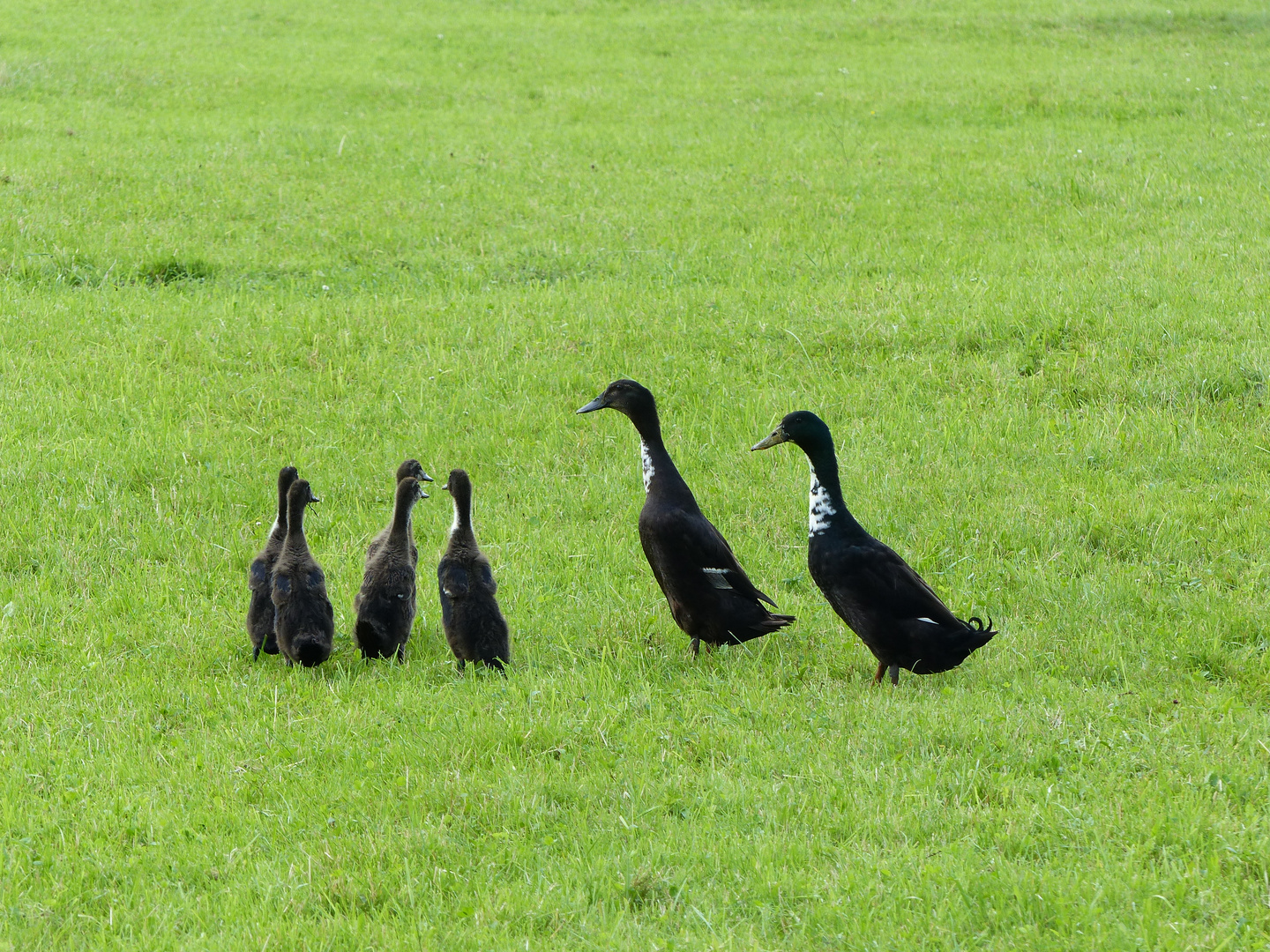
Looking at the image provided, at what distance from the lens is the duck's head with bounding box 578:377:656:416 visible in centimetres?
808

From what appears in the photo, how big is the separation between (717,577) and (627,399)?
143 cm

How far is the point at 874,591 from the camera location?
6965 millimetres

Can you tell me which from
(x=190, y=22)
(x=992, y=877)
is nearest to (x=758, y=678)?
(x=992, y=877)

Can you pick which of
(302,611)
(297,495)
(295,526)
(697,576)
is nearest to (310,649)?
(302,611)

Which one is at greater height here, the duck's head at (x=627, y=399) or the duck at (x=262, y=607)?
the duck's head at (x=627, y=399)

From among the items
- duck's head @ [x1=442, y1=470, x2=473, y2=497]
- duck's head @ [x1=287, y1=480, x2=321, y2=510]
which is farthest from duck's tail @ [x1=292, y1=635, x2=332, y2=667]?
duck's head @ [x1=442, y1=470, x2=473, y2=497]

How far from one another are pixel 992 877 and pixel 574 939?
1656 millimetres

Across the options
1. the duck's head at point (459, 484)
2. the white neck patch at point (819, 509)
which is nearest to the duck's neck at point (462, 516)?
the duck's head at point (459, 484)

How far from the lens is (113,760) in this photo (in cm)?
604

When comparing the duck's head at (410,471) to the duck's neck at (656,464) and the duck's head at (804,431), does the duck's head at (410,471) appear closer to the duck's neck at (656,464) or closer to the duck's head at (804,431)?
the duck's neck at (656,464)

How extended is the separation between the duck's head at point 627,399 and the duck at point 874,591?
0.96m

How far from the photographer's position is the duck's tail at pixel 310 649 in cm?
718

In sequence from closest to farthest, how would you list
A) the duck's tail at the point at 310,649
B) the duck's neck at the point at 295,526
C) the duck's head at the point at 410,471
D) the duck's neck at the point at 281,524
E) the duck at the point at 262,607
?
the duck's tail at the point at 310,649 < the duck at the point at 262,607 < the duck's neck at the point at 295,526 < the duck's neck at the point at 281,524 < the duck's head at the point at 410,471

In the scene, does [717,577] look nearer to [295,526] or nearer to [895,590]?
[895,590]
